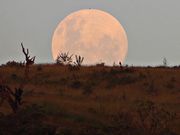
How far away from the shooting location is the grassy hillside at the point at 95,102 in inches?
862

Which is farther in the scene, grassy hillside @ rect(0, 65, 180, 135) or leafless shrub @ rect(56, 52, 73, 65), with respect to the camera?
leafless shrub @ rect(56, 52, 73, 65)

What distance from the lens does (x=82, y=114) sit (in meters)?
24.3

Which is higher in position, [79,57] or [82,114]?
[79,57]

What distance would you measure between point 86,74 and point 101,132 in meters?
16.7

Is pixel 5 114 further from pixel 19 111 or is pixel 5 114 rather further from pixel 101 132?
pixel 101 132

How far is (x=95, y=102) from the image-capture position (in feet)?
95.6

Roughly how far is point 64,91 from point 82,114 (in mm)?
9344

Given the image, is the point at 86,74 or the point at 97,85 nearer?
the point at 97,85

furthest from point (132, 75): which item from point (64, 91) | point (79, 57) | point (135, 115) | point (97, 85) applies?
point (135, 115)

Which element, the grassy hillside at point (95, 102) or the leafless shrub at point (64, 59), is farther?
the leafless shrub at point (64, 59)

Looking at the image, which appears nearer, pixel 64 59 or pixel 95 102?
pixel 95 102

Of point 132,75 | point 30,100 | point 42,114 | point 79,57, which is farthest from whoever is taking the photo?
point 79,57

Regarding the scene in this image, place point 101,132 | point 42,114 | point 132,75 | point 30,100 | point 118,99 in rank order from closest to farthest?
point 101,132 < point 42,114 < point 30,100 < point 118,99 < point 132,75

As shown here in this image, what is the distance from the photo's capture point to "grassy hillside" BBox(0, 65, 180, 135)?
71.9 ft
